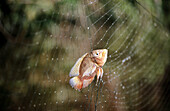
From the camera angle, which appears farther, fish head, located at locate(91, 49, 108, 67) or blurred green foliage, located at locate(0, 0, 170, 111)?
fish head, located at locate(91, 49, 108, 67)

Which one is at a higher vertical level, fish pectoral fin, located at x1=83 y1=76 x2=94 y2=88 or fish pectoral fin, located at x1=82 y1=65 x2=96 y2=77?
fish pectoral fin, located at x1=82 y1=65 x2=96 y2=77

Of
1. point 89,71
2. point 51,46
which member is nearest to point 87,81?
point 89,71

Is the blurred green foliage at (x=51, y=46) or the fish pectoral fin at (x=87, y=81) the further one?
the fish pectoral fin at (x=87, y=81)

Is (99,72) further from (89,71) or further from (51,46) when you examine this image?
(51,46)

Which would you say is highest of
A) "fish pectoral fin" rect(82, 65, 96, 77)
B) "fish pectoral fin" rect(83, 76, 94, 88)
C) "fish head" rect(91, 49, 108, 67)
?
"fish head" rect(91, 49, 108, 67)

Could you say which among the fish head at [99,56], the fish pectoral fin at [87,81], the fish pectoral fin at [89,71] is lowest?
the fish pectoral fin at [87,81]
